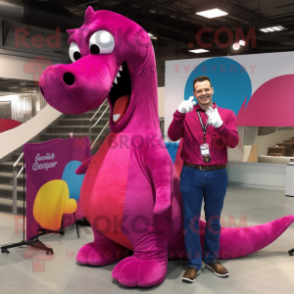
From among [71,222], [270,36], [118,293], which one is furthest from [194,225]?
[270,36]

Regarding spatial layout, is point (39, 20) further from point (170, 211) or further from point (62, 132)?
point (170, 211)

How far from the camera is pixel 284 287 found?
2.54 m

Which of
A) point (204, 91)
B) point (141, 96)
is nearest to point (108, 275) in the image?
point (141, 96)

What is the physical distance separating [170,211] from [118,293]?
0.67 metres

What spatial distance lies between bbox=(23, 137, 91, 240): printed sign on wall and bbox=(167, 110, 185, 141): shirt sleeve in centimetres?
149

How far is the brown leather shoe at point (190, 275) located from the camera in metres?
2.54

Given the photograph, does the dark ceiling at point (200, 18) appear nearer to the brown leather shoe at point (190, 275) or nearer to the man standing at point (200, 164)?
the man standing at point (200, 164)

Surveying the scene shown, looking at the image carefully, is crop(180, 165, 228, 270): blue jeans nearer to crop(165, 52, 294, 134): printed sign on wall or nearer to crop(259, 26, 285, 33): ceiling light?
crop(165, 52, 294, 134): printed sign on wall

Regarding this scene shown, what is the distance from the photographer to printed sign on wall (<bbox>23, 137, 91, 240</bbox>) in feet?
11.0

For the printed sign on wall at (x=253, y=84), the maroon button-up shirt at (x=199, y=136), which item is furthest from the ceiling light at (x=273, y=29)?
the maroon button-up shirt at (x=199, y=136)

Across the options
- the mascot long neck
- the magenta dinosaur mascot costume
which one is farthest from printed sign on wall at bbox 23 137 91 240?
the mascot long neck

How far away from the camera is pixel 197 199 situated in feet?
8.41

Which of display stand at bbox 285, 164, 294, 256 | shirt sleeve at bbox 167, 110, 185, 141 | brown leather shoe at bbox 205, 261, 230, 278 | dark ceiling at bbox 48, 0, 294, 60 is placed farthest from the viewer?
dark ceiling at bbox 48, 0, 294, 60

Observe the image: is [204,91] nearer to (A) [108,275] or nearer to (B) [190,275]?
(B) [190,275]
